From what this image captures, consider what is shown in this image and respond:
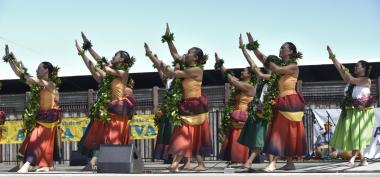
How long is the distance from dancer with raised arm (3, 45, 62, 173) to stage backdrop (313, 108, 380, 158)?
6442mm

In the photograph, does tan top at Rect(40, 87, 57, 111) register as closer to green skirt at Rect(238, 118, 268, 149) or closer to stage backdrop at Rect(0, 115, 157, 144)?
green skirt at Rect(238, 118, 268, 149)

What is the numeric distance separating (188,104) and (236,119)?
→ 1.41 metres

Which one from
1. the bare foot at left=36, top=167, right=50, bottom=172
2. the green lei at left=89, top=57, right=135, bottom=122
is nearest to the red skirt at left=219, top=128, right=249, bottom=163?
the green lei at left=89, top=57, right=135, bottom=122

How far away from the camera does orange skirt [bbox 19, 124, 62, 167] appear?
1082cm

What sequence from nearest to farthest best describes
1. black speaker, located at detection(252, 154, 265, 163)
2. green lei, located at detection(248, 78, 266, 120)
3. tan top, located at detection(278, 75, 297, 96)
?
1. tan top, located at detection(278, 75, 297, 96)
2. green lei, located at detection(248, 78, 266, 120)
3. black speaker, located at detection(252, 154, 265, 163)

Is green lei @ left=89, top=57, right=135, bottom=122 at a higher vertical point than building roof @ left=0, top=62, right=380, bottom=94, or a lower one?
lower

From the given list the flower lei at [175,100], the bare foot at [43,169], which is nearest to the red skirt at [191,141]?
the flower lei at [175,100]

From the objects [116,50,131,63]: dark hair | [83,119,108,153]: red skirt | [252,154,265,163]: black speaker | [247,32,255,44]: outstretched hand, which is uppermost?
[247,32,255,44]: outstretched hand

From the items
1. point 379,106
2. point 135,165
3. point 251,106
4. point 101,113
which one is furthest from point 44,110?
point 379,106

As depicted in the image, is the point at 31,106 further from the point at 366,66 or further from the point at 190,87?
the point at 366,66

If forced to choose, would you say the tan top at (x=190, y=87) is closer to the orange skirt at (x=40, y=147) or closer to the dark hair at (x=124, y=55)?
the dark hair at (x=124, y=55)

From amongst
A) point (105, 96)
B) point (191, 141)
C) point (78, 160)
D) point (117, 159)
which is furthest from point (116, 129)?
point (78, 160)

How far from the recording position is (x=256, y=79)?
11391 millimetres

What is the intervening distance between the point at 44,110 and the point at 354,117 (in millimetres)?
4575
